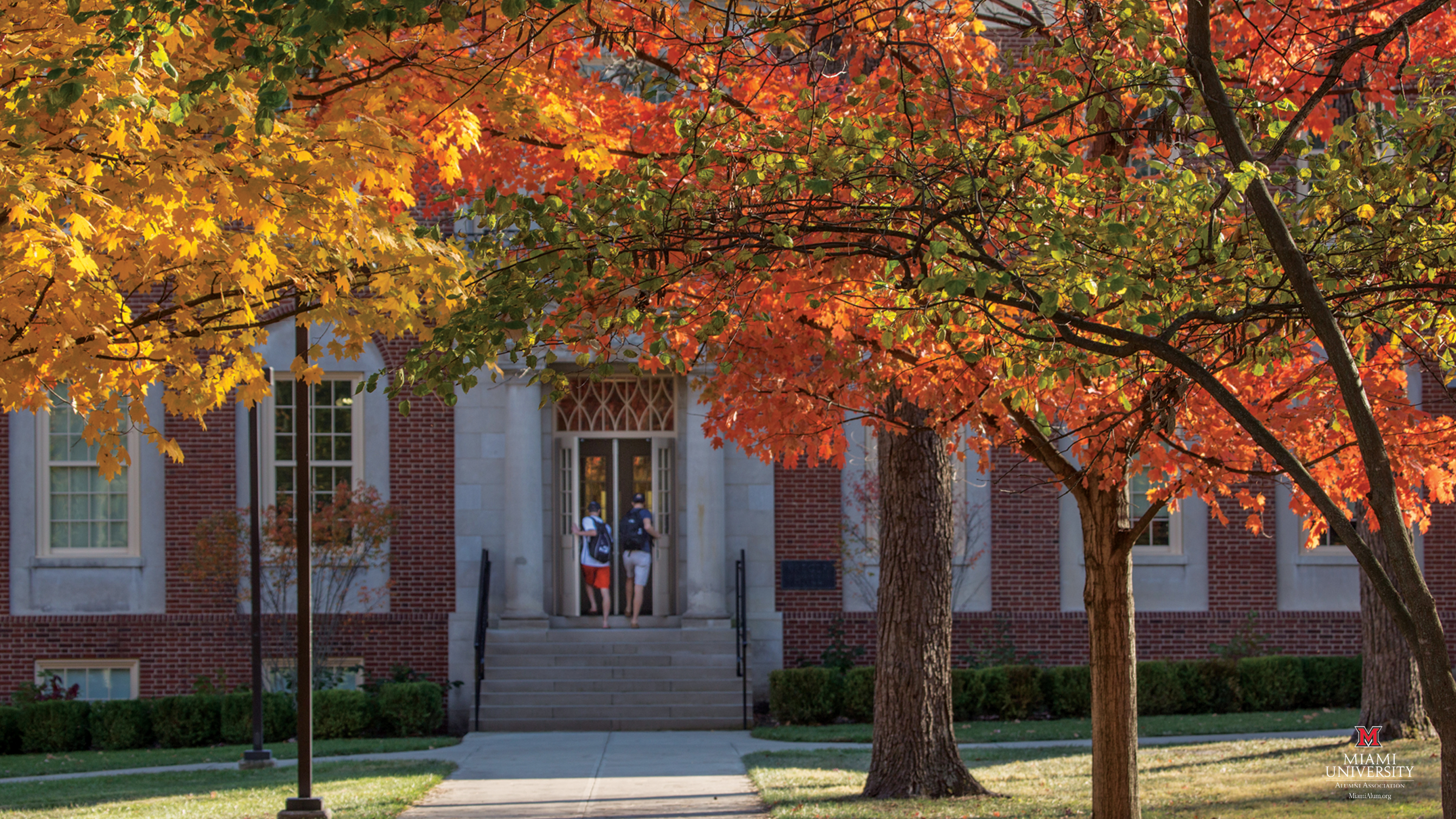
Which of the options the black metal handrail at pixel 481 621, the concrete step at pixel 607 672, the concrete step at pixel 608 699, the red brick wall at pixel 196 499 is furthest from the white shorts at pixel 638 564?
the red brick wall at pixel 196 499

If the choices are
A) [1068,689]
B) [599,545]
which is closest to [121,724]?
[599,545]

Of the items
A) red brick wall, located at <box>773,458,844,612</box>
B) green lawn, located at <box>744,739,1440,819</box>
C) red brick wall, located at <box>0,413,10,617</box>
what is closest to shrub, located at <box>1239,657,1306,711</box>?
green lawn, located at <box>744,739,1440,819</box>

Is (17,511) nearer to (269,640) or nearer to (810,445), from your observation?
(269,640)

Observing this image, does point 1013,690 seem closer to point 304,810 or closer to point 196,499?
point 304,810

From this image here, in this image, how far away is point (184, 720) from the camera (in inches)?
643

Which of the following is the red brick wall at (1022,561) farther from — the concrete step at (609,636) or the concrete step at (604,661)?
the concrete step at (604,661)

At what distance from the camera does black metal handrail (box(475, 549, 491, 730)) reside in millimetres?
16250

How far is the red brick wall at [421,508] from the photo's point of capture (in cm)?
1783

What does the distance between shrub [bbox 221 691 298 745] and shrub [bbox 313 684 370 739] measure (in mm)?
289

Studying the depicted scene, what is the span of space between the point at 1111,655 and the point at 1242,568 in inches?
452

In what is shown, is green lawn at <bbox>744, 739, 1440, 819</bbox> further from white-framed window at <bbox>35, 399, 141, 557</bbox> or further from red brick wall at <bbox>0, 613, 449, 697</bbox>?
white-framed window at <bbox>35, 399, 141, 557</bbox>

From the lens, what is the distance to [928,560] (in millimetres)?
10609

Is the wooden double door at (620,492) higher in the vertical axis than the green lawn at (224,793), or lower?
higher

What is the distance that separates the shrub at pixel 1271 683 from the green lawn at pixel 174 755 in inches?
399
